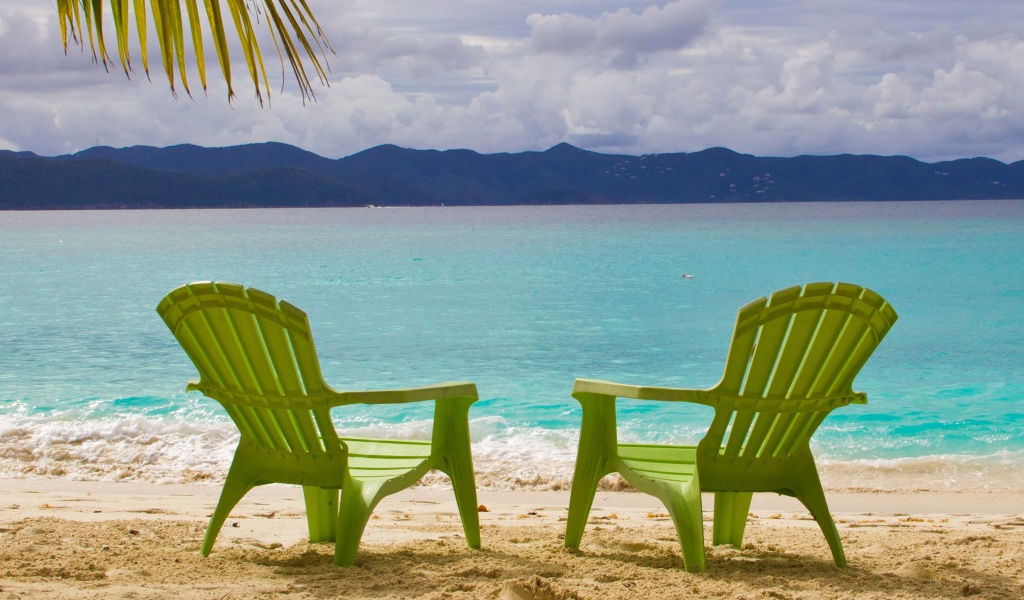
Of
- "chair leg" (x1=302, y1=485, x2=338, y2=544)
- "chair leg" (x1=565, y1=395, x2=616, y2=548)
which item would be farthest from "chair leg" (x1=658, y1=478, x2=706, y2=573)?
"chair leg" (x1=302, y1=485, x2=338, y2=544)

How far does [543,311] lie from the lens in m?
16.3

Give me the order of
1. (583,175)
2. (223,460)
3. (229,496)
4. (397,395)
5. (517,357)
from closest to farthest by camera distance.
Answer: (397,395) < (229,496) < (223,460) < (517,357) < (583,175)

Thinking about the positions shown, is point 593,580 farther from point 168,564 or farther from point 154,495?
point 154,495

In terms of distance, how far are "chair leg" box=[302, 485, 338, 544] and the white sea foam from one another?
208 centimetres

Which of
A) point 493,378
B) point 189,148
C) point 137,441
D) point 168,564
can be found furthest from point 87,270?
point 189,148

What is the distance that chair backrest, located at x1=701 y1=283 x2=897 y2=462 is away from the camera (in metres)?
2.72

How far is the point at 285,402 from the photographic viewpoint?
2777mm

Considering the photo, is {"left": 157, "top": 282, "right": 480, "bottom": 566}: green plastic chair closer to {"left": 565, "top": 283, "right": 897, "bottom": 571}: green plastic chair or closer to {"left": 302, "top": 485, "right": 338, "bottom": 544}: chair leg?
{"left": 302, "top": 485, "right": 338, "bottom": 544}: chair leg

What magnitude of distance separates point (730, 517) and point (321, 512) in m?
1.37

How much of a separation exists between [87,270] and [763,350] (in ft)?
90.9

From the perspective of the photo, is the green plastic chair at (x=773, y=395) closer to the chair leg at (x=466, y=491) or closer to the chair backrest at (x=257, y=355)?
the chair leg at (x=466, y=491)

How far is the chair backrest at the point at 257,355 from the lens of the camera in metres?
2.73

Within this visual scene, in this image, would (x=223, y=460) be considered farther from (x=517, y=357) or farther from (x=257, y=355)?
(x=517, y=357)

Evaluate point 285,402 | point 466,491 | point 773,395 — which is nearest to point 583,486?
point 466,491
